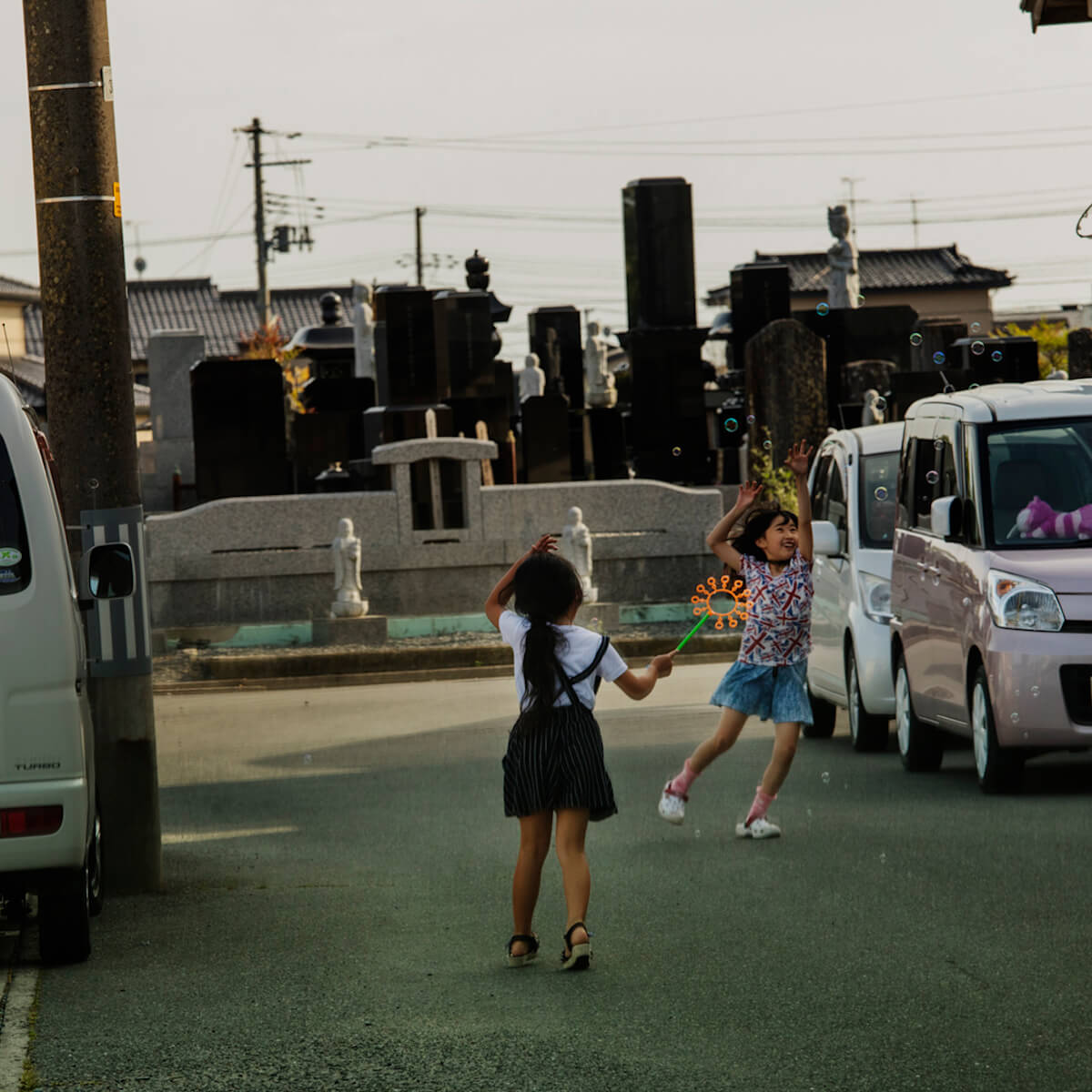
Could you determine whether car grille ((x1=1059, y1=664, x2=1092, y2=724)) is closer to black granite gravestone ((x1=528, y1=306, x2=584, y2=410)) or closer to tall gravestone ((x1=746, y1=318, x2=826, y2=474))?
tall gravestone ((x1=746, y1=318, x2=826, y2=474))

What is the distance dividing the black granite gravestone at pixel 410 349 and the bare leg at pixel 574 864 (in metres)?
24.7

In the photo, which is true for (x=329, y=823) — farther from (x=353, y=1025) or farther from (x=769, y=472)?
(x=769, y=472)

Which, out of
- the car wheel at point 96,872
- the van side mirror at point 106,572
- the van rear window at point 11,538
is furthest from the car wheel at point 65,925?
the van side mirror at point 106,572

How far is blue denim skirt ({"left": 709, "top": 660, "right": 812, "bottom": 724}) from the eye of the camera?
9.20 meters

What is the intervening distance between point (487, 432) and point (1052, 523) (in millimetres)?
22273

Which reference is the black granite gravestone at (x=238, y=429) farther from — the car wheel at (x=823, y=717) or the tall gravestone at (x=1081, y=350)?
the car wheel at (x=823, y=717)

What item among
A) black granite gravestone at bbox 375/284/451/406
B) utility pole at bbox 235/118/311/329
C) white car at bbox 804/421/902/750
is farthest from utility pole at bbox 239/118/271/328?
white car at bbox 804/421/902/750

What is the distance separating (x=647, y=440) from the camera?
104 feet

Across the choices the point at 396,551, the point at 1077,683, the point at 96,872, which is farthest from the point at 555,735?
the point at 396,551

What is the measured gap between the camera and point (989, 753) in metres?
10.1

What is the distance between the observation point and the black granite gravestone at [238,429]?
→ 98.0ft

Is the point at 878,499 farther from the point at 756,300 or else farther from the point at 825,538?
the point at 756,300

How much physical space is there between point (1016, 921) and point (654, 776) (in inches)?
190

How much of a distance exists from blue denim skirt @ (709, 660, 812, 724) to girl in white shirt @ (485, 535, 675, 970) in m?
2.63
